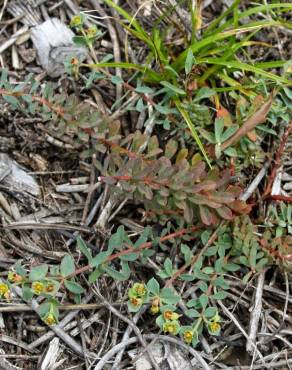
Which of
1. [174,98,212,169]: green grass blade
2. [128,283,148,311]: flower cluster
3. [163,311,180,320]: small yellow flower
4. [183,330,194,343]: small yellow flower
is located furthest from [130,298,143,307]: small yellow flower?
[174,98,212,169]: green grass blade

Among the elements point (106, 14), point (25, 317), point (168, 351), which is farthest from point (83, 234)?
point (106, 14)

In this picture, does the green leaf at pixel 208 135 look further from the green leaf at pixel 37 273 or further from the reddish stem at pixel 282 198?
the green leaf at pixel 37 273

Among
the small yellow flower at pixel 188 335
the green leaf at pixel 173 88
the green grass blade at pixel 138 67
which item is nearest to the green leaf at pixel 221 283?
the small yellow flower at pixel 188 335

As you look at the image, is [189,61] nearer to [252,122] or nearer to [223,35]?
[223,35]

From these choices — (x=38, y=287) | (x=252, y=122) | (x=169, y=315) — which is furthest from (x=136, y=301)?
(x=252, y=122)

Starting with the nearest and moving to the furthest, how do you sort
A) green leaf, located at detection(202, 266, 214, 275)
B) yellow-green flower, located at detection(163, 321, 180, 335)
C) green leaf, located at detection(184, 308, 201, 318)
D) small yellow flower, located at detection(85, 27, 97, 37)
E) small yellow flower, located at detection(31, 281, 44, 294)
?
small yellow flower, located at detection(31, 281, 44, 294) < yellow-green flower, located at detection(163, 321, 180, 335) < green leaf, located at detection(184, 308, 201, 318) < green leaf, located at detection(202, 266, 214, 275) < small yellow flower, located at detection(85, 27, 97, 37)

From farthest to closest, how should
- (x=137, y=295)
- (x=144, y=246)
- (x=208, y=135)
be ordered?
(x=208, y=135) → (x=144, y=246) → (x=137, y=295)

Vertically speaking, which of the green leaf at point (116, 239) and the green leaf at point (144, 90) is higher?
the green leaf at point (144, 90)

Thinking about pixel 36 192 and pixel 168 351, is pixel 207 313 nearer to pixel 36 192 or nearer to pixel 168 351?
pixel 168 351

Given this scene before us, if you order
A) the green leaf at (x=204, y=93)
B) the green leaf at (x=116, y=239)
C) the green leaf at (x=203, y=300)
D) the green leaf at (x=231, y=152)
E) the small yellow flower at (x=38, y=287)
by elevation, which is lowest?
the green leaf at (x=203, y=300)

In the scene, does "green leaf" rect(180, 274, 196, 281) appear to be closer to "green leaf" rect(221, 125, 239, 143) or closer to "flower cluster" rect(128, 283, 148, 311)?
"flower cluster" rect(128, 283, 148, 311)

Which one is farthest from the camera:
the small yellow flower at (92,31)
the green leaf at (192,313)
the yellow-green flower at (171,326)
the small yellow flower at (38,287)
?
the small yellow flower at (92,31)
